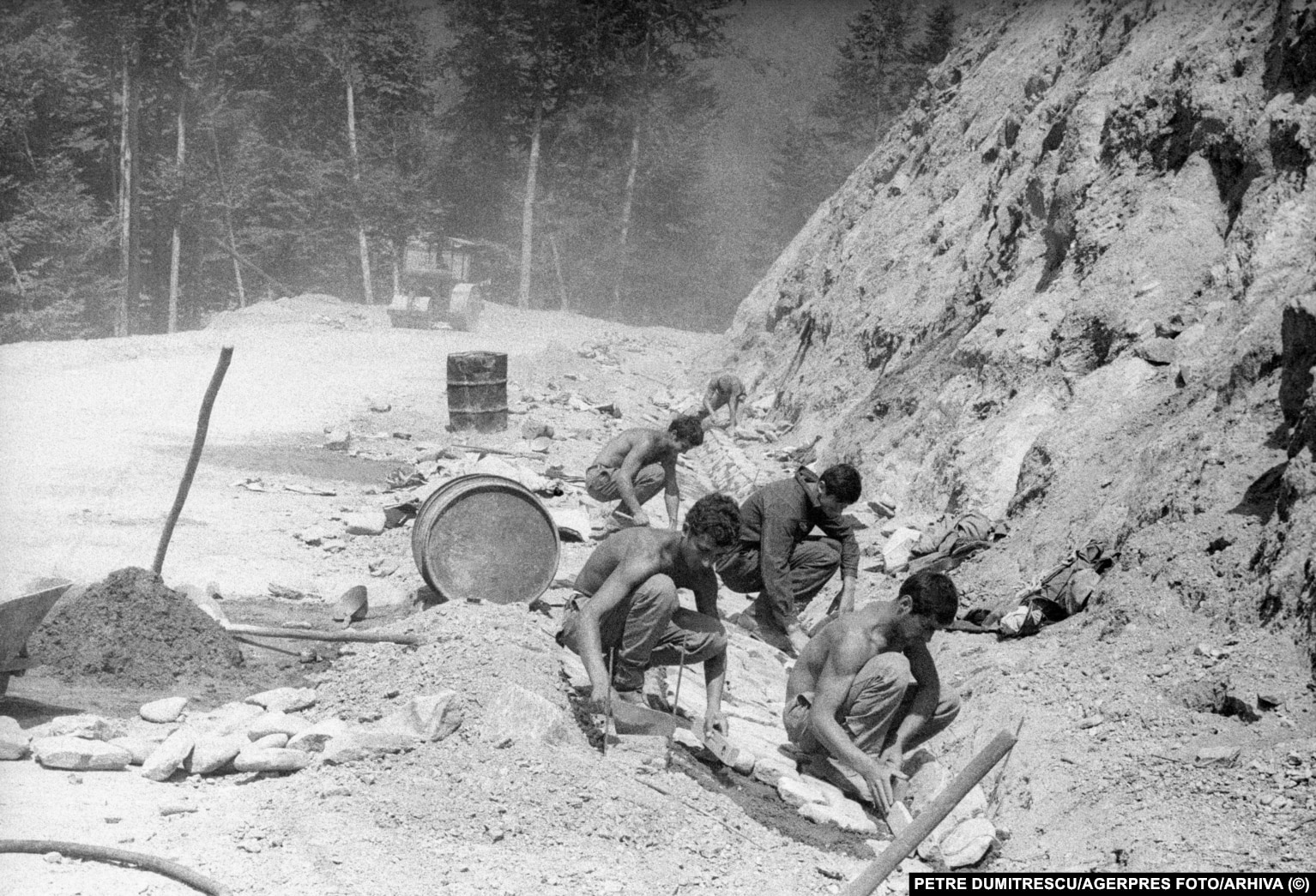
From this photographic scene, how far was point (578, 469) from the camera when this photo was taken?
12.1 metres

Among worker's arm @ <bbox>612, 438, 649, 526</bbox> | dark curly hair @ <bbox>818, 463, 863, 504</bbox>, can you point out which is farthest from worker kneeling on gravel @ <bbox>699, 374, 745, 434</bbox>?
dark curly hair @ <bbox>818, 463, 863, 504</bbox>

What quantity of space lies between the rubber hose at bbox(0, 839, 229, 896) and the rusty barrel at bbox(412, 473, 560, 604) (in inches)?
132

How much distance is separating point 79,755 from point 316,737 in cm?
91

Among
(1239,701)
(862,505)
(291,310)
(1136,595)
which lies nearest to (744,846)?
(1239,701)

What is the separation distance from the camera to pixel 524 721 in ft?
15.9

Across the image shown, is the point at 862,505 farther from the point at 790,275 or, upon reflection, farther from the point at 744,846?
the point at 790,275

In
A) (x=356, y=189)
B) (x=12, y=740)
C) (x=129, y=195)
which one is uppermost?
(x=356, y=189)

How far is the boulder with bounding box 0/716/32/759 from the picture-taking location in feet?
14.6

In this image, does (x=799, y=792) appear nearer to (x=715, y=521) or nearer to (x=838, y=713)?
(x=838, y=713)

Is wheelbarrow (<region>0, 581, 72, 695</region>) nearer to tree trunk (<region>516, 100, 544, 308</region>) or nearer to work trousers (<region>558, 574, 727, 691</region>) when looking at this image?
work trousers (<region>558, 574, 727, 691</region>)

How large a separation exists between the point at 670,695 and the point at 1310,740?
2976 mm

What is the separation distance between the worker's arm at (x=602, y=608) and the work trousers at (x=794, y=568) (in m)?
2.04

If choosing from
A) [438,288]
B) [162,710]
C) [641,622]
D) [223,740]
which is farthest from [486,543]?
[438,288]

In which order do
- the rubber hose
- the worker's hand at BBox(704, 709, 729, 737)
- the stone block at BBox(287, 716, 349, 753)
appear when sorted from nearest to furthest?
the rubber hose
the stone block at BBox(287, 716, 349, 753)
the worker's hand at BBox(704, 709, 729, 737)
